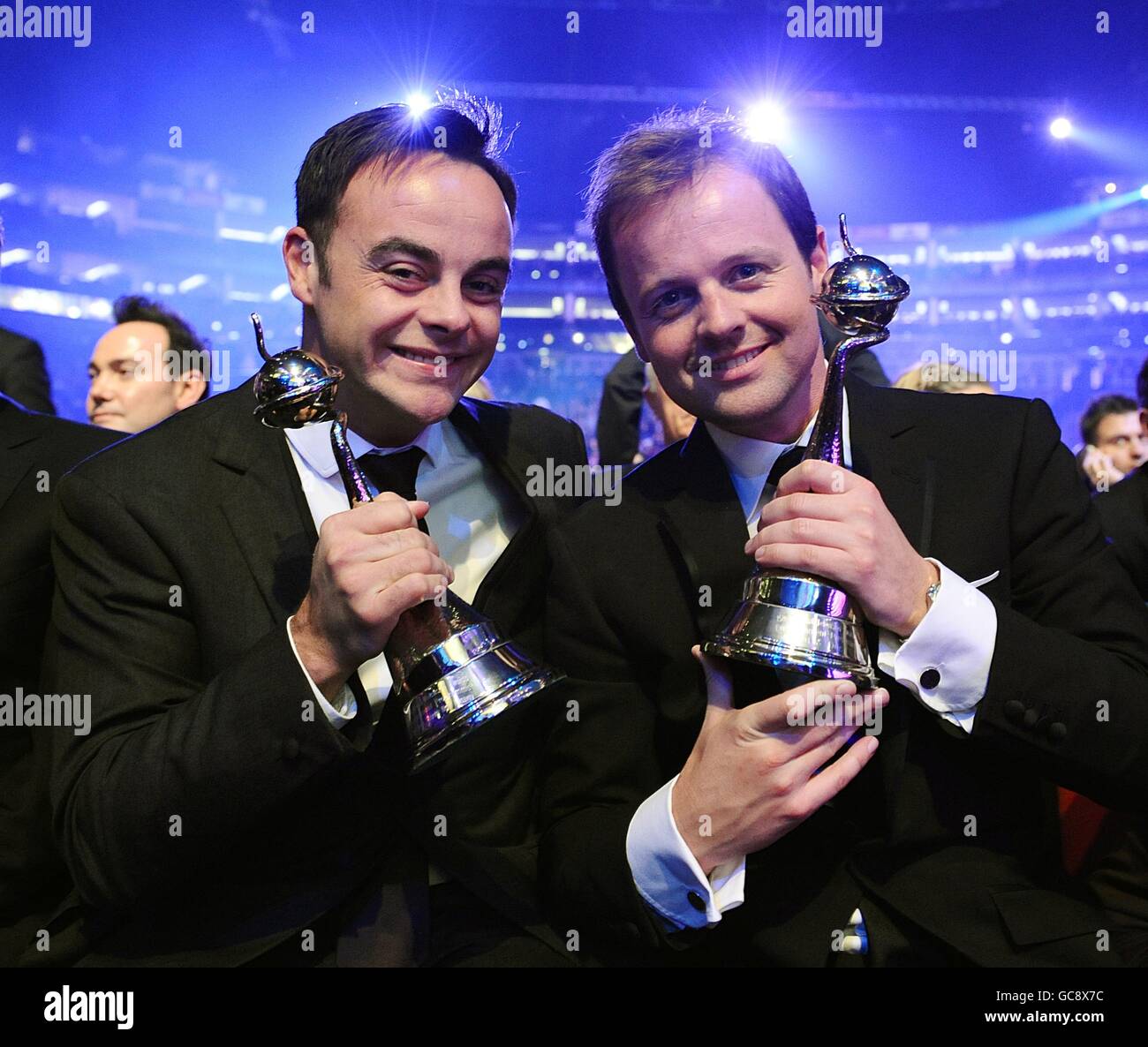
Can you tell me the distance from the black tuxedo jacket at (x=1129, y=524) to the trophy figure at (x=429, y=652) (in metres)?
1.62

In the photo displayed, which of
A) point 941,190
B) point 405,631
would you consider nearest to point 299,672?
point 405,631

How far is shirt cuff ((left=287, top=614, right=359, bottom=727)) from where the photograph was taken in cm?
158

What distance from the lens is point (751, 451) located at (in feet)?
6.32

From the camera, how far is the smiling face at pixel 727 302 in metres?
1.82

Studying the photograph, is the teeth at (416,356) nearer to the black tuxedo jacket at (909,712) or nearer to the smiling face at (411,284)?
the smiling face at (411,284)

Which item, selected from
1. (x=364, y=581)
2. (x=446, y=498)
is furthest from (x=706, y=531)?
(x=364, y=581)

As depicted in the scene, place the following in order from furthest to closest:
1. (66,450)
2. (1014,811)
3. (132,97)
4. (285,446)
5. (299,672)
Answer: (132,97), (66,450), (285,446), (1014,811), (299,672)

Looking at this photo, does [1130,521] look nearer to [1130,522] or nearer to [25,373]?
[1130,522]

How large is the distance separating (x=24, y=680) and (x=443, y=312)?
1119mm

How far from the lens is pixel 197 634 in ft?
6.08

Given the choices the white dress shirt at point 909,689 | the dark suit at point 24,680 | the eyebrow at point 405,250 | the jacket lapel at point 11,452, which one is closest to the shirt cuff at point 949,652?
the white dress shirt at point 909,689

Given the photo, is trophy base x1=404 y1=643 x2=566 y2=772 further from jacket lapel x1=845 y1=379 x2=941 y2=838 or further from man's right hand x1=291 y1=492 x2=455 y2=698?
jacket lapel x1=845 y1=379 x2=941 y2=838

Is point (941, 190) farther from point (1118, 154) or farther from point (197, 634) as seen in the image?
point (197, 634)
